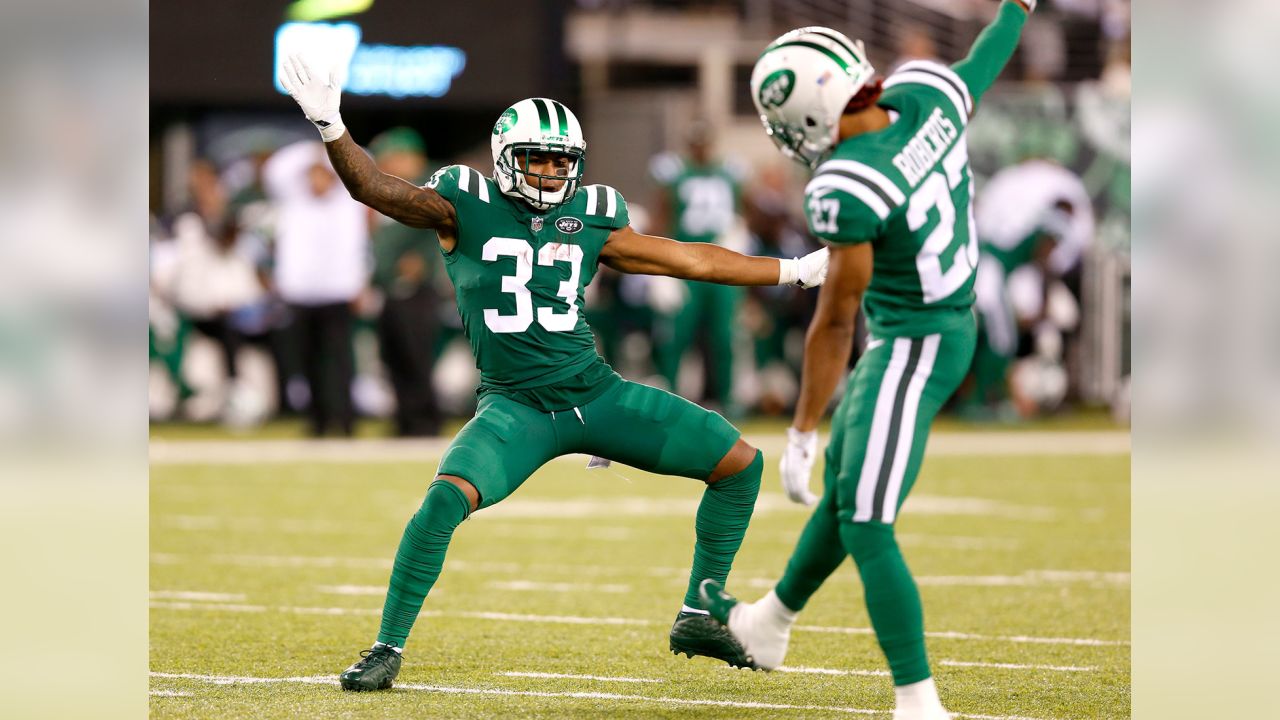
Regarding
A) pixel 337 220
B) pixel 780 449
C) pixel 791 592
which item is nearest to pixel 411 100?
pixel 337 220

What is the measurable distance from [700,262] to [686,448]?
21.8 inches

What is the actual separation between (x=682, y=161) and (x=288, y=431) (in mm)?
3798

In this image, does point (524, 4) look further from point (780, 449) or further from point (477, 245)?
point (477, 245)

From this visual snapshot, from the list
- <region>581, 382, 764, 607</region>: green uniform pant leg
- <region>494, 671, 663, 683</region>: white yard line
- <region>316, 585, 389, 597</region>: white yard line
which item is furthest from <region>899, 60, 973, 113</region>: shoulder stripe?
<region>316, 585, 389, 597</region>: white yard line

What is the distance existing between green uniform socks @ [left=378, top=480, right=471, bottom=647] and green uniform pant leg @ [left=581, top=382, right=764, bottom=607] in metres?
0.48

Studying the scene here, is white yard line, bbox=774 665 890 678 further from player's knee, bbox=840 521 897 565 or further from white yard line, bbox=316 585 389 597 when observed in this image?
white yard line, bbox=316 585 389 597

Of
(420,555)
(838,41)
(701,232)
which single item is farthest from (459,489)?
(701,232)

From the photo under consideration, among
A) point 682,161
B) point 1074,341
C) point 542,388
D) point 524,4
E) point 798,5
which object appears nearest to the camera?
point 542,388

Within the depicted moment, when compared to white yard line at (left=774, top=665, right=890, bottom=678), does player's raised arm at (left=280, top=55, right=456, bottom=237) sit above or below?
above

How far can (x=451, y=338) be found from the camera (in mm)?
14906

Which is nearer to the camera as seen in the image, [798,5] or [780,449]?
[780,449]

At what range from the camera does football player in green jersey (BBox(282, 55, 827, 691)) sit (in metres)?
4.88

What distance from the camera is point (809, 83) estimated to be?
4199 mm

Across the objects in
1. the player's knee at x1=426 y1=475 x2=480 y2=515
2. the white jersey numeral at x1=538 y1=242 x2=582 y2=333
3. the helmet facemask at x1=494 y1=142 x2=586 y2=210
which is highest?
the helmet facemask at x1=494 y1=142 x2=586 y2=210
